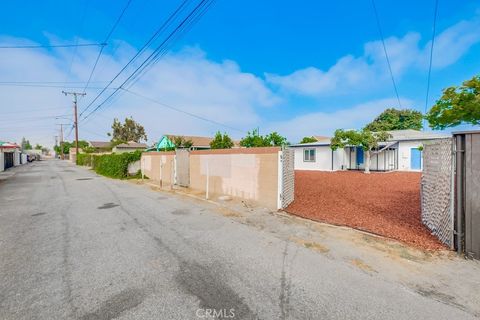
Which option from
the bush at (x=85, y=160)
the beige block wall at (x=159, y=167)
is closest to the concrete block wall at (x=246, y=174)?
the beige block wall at (x=159, y=167)

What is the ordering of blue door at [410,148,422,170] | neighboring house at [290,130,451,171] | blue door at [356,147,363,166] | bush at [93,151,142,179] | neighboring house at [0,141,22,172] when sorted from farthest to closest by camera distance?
neighboring house at [0,141,22,172] → blue door at [356,147,363,166] → neighboring house at [290,130,451,171] → blue door at [410,148,422,170] → bush at [93,151,142,179]

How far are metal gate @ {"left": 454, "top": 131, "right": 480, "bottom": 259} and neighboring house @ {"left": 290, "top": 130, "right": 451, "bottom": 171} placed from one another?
17.0 meters

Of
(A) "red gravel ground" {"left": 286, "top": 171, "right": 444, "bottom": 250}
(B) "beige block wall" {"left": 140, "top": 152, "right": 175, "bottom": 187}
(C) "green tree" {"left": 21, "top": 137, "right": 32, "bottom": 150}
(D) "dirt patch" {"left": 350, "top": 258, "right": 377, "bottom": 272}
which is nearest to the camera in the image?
(D) "dirt patch" {"left": 350, "top": 258, "right": 377, "bottom": 272}

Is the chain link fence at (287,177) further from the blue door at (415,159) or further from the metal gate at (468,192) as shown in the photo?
the blue door at (415,159)

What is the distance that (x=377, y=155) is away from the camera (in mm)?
20969

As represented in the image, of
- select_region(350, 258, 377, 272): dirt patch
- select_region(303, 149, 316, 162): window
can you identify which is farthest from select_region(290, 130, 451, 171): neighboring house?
select_region(350, 258, 377, 272): dirt patch

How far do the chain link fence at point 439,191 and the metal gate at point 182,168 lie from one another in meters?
9.99

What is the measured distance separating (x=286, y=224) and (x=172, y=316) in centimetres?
393

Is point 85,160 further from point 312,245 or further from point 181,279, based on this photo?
point 312,245

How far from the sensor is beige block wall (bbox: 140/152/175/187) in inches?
557

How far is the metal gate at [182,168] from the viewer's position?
12.6 metres

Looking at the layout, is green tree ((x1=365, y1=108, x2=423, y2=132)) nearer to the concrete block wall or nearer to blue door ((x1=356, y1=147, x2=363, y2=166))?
blue door ((x1=356, y1=147, x2=363, y2=166))

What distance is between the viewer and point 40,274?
11.0 feet

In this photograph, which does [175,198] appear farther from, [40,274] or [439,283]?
[439,283]
